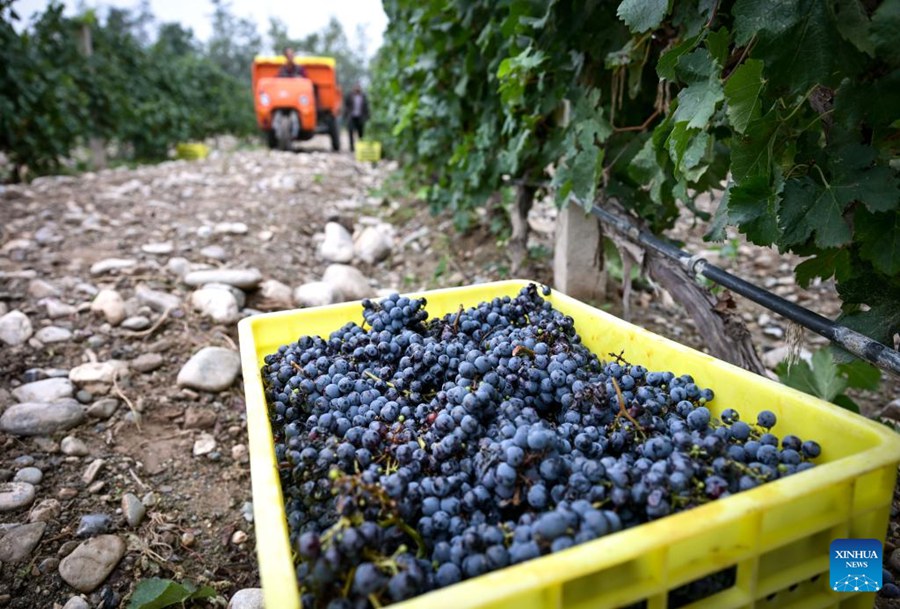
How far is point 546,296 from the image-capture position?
160 cm

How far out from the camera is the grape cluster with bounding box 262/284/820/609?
2.31ft

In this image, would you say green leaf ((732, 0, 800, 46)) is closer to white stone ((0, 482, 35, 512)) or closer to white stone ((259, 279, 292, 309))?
white stone ((0, 482, 35, 512))

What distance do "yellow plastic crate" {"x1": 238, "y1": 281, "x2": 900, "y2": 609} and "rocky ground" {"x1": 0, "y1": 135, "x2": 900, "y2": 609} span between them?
0.80 metres

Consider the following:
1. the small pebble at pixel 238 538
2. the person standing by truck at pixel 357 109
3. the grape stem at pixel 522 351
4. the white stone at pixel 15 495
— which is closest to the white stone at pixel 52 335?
the white stone at pixel 15 495

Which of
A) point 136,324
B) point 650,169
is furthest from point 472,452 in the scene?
point 136,324

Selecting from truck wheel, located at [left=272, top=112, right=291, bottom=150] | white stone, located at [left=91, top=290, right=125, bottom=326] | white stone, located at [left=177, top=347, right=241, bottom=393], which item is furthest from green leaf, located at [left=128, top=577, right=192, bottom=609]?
truck wheel, located at [left=272, top=112, right=291, bottom=150]

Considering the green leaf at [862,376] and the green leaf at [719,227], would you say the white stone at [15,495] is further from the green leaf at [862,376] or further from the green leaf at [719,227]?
the green leaf at [862,376]

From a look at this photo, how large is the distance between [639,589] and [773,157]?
0.92m

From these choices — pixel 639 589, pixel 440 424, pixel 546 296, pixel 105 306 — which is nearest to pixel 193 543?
pixel 440 424

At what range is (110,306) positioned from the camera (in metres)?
2.75

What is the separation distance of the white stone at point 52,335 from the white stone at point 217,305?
0.56 metres

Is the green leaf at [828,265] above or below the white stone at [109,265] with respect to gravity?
above

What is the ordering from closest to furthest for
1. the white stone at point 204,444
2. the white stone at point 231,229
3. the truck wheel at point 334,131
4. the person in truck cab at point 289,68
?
the white stone at point 204,444, the white stone at point 231,229, the person in truck cab at point 289,68, the truck wheel at point 334,131

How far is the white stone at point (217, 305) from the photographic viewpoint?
2779 millimetres
